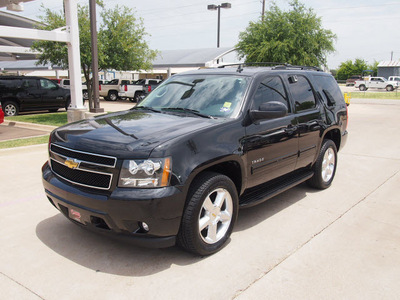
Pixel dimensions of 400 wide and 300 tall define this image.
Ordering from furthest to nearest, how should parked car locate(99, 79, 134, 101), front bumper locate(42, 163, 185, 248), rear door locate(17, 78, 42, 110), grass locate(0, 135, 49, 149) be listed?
parked car locate(99, 79, 134, 101) → rear door locate(17, 78, 42, 110) → grass locate(0, 135, 49, 149) → front bumper locate(42, 163, 185, 248)

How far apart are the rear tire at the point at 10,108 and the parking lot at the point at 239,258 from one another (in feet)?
37.8

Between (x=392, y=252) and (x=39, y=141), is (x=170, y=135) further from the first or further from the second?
(x=39, y=141)

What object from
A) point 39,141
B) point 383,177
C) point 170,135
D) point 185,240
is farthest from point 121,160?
point 39,141

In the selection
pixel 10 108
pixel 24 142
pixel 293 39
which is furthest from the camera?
pixel 293 39

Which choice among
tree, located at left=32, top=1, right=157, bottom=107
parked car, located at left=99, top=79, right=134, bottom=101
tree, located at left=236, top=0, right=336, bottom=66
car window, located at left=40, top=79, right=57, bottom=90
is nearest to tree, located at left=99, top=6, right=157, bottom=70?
tree, located at left=32, top=1, right=157, bottom=107

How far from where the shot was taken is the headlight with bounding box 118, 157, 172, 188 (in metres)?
2.99

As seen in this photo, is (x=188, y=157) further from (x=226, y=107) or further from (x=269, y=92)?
(x=269, y=92)

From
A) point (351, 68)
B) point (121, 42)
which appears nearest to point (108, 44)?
point (121, 42)

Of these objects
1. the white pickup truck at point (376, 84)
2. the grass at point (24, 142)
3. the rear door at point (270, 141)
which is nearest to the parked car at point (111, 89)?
the grass at point (24, 142)

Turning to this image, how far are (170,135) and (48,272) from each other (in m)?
1.64

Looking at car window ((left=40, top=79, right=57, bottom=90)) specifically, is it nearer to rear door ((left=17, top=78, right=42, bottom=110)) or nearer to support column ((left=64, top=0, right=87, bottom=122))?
rear door ((left=17, top=78, right=42, bottom=110))

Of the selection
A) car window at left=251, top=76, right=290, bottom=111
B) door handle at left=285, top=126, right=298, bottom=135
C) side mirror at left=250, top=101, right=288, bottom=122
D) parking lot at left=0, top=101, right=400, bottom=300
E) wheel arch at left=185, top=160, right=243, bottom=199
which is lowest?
parking lot at left=0, top=101, right=400, bottom=300

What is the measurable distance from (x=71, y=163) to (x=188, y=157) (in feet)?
3.62

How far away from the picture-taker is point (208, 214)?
343 centimetres
